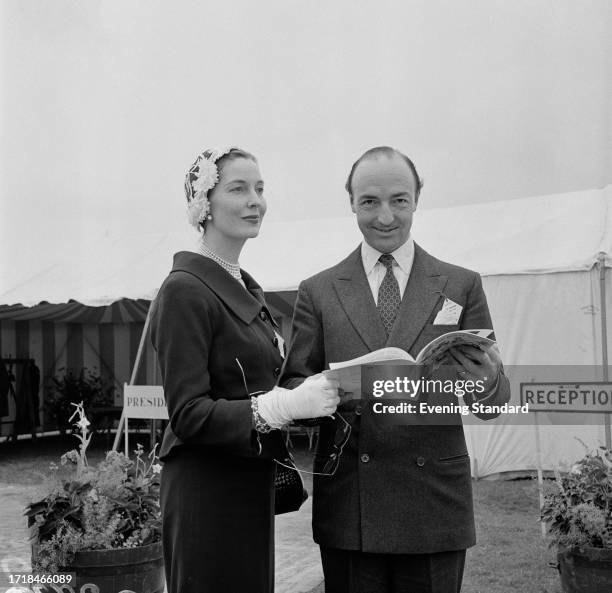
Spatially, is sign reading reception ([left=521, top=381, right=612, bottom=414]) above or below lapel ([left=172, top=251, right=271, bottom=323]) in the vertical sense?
below

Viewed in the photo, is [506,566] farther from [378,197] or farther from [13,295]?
[13,295]

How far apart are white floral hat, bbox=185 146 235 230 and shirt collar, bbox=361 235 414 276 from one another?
458 millimetres

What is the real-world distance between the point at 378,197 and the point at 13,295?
9.13 meters

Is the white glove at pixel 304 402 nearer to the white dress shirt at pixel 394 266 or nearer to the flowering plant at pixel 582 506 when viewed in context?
the white dress shirt at pixel 394 266

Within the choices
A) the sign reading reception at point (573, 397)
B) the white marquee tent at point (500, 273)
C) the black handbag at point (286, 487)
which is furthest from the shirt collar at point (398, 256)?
the white marquee tent at point (500, 273)

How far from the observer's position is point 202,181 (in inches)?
83.7

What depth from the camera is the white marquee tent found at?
26.6ft

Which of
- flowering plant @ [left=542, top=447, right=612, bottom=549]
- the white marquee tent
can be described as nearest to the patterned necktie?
flowering plant @ [left=542, top=447, right=612, bottom=549]

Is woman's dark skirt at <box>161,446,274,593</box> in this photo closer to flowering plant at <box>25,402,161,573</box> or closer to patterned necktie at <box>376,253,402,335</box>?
patterned necktie at <box>376,253,402,335</box>

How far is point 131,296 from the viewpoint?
962 cm

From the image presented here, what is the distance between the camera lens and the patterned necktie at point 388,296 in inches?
85.1

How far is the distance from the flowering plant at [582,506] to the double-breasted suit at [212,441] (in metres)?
2.49

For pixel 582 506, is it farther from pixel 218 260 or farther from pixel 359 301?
pixel 218 260

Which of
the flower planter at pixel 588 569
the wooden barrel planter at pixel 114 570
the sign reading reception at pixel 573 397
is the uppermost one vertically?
the sign reading reception at pixel 573 397
